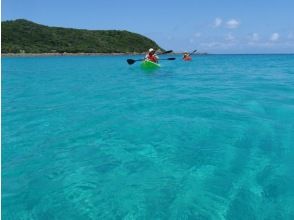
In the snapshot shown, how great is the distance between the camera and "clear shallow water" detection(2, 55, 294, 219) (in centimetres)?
648

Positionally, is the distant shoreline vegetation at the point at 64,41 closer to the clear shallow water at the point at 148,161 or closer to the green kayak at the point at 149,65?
the green kayak at the point at 149,65

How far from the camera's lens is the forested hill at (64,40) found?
115 metres

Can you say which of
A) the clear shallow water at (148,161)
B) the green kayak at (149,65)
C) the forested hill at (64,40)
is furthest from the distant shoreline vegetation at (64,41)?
the clear shallow water at (148,161)

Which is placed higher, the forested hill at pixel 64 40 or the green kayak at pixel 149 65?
the green kayak at pixel 149 65

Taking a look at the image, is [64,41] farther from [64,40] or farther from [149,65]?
[149,65]

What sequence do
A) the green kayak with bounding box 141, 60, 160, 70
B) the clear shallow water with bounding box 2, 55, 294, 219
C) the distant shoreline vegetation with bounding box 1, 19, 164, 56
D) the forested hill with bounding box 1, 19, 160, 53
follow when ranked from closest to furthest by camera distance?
the clear shallow water with bounding box 2, 55, 294, 219, the green kayak with bounding box 141, 60, 160, 70, the distant shoreline vegetation with bounding box 1, 19, 164, 56, the forested hill with bounding box 1, 19, 160, 53

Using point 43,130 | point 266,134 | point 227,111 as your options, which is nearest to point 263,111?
point 227,111

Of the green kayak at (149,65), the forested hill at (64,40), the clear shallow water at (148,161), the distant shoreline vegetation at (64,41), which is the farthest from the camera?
the forested hill at (64,40)

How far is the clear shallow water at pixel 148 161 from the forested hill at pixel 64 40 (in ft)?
310

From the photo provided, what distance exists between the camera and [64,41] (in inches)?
5027

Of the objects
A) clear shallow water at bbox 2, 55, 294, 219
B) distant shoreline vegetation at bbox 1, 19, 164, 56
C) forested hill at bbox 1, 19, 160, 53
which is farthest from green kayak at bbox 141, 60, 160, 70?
forested hill at bbox 1, 19, 160, 53

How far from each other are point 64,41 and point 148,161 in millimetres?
126391

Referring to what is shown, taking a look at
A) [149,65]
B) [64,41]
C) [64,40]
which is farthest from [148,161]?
[64,40]

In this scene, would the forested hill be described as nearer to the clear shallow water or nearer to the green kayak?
the green kayak
